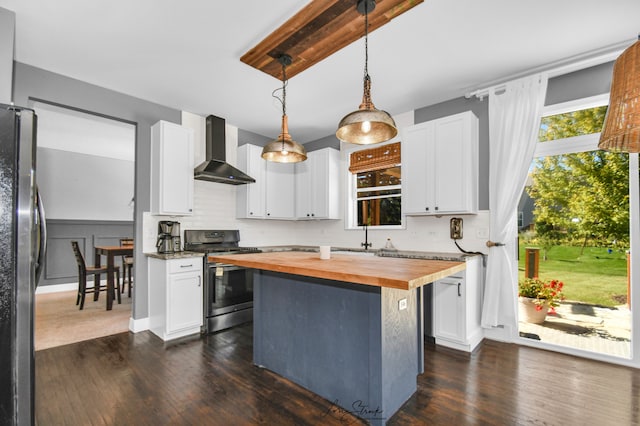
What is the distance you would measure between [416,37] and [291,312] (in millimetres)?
2405

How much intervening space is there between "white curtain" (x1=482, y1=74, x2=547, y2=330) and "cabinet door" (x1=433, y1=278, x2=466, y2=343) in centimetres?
41

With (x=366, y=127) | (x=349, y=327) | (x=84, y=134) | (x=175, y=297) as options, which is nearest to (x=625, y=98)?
(x=366, y=127)

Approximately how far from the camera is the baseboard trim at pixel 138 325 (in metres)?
3.53

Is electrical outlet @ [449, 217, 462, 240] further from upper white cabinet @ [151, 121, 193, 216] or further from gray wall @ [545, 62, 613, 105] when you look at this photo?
upper white cabinet @ [151, 121, 193, 216]

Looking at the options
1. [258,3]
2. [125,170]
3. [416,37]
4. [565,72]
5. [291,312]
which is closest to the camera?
[258,3]

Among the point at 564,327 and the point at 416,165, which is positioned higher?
the point at 416,165

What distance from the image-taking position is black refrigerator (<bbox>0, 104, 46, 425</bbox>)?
1358 mm

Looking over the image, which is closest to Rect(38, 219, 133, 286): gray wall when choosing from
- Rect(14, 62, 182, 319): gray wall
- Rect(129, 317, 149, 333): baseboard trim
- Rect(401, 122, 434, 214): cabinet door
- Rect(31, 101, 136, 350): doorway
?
Rect(31, 101, 136, 350): doorway

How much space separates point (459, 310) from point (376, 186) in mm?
2119

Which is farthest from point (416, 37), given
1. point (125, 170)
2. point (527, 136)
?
point (125, 170)

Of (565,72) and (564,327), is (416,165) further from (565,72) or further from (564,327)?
(564,327)

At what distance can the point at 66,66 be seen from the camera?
9.74 feet

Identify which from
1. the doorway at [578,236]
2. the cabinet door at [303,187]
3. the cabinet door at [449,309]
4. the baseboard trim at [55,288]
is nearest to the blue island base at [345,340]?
the cabinet door at [449,309]

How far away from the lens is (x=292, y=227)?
554cm
